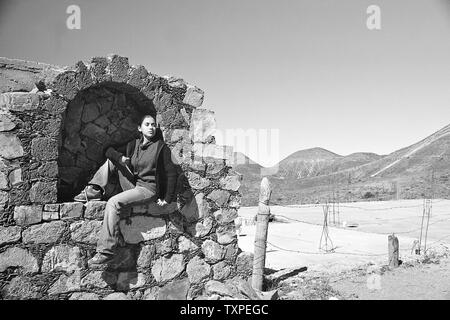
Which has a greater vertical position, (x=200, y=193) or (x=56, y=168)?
(x=56, y=168)

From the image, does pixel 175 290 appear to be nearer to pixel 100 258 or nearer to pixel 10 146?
pixel 100 258

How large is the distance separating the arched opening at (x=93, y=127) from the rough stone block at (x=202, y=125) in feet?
2.12

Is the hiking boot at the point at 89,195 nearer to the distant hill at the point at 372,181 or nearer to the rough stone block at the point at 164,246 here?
the rough stone block at the point at 164,246

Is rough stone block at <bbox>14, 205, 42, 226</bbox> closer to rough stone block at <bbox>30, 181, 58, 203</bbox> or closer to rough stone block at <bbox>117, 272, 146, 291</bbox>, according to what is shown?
rough stone block at <bbox>30, 181, 58, 203</bbox>

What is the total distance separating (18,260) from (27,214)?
22.8 inches

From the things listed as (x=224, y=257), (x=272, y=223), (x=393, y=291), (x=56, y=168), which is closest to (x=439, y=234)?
(x=272, y=223)

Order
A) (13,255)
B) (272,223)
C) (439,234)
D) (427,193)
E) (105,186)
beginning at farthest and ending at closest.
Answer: (427,193), (272,223), (439,234), (105,186), (13,255)

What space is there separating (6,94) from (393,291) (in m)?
6.72

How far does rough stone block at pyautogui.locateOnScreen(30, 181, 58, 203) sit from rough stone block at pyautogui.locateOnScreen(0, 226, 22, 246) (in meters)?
0.40

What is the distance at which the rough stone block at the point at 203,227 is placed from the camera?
5.35m

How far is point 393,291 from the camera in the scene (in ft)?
19.7

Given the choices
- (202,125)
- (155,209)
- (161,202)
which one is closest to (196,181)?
(161,202)

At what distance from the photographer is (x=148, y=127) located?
504cm
